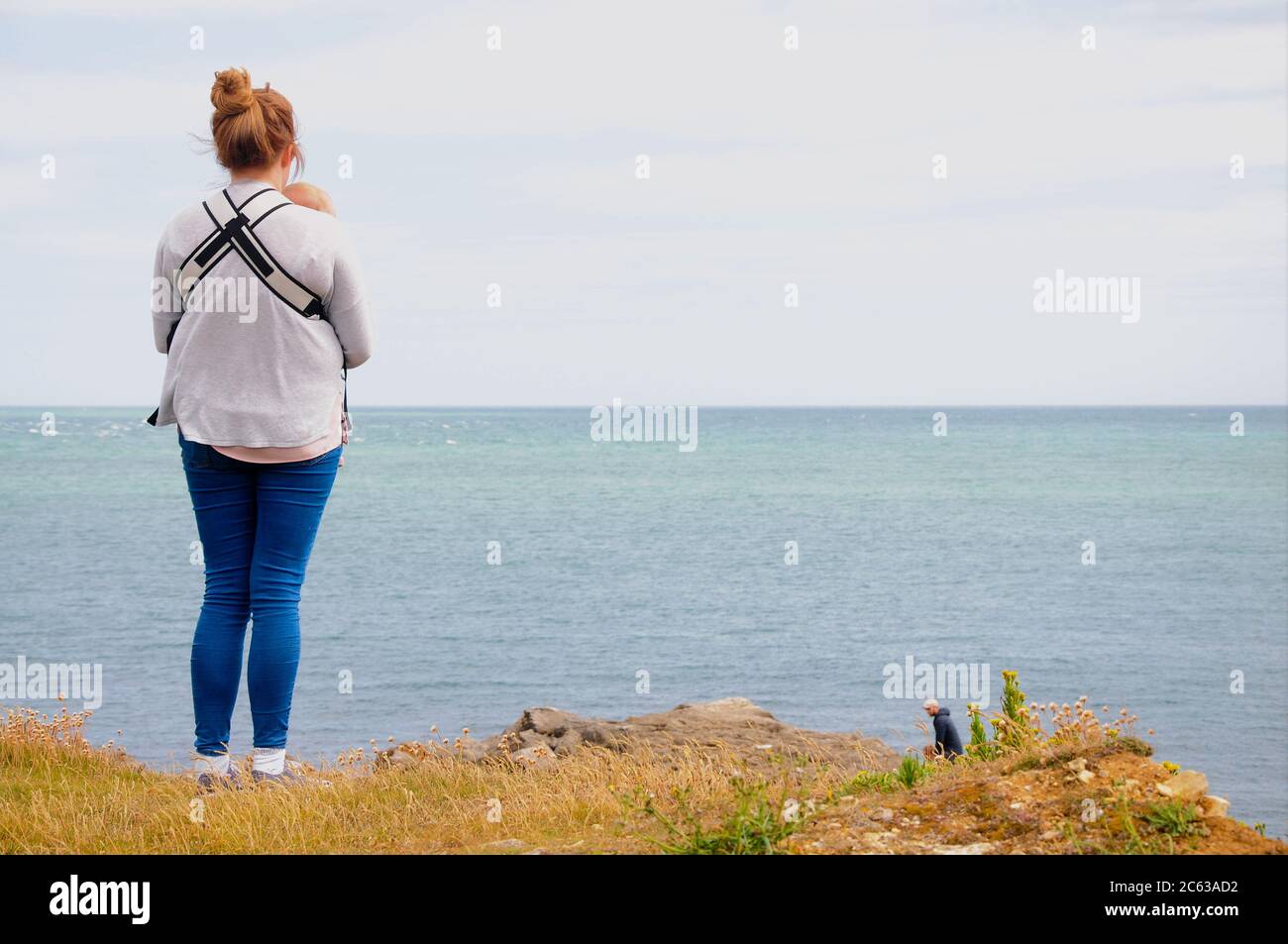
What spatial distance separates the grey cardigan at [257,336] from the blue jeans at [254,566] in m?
0.17

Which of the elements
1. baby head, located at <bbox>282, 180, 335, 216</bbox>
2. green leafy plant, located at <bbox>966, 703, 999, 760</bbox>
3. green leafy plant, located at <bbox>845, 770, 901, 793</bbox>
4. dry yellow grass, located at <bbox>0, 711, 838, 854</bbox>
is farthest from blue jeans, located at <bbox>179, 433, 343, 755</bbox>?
green leafy plant, located at <bbox>966, 703, 999, 760</bbox>

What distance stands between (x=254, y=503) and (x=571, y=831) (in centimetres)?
177

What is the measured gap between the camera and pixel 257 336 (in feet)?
14.5

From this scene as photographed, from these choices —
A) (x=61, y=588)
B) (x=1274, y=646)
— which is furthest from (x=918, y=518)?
(x=61, y=588)

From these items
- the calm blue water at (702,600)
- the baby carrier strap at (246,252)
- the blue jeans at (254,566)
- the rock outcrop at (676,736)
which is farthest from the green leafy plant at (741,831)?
the calm blue water at (702,600)

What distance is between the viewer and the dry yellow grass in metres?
4.24

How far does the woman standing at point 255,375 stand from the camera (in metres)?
4.41

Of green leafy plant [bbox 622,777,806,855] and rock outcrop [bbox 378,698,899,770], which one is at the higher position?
green leafy plant [bbox 622,777,806,855]

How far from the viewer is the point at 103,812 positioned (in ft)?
16.1

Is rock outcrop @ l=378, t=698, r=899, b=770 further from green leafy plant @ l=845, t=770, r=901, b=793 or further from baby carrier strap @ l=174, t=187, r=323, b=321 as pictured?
baby carrier strap @ l=174, t=187, r=323, b=321

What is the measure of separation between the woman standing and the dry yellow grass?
38 centimetres

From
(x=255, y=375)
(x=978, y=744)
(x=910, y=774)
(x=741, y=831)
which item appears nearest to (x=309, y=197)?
(x=255, y=375)

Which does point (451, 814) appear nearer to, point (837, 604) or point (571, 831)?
point (571, 831)

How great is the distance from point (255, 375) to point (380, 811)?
185 centimetres
